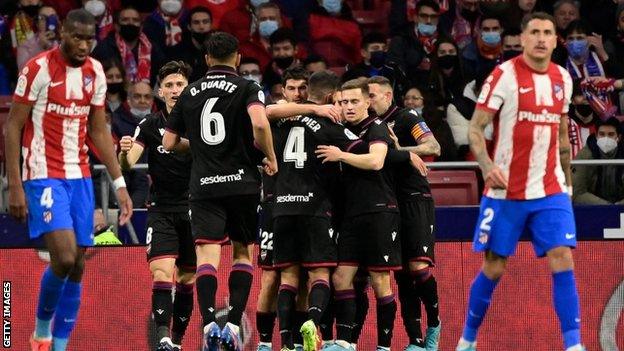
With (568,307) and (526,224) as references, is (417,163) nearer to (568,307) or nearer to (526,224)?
(526,224)

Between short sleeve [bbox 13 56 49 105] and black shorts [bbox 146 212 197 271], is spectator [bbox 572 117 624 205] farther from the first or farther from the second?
short sleeve [bbox 13 56 49 105]

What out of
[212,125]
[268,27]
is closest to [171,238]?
[212,125]

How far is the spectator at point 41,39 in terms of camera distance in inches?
719

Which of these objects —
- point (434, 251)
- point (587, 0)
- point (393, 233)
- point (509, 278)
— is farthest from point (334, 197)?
point (587, 0)

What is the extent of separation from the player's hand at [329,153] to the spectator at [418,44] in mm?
5853

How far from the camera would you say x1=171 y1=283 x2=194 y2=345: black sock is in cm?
1303

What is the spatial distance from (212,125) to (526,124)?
247cm

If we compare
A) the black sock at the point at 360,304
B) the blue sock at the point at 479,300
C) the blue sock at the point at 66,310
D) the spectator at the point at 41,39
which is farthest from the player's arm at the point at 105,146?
the spectator at the point at 41,39

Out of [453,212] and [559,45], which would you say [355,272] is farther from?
[559,45]

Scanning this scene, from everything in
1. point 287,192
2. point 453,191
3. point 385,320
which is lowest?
point 385,320

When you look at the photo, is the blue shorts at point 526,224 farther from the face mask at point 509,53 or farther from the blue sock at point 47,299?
the face mask at point 509,53

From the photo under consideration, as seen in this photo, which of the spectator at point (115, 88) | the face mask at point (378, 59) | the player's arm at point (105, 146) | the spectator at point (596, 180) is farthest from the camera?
the face mask at point (378, 59)

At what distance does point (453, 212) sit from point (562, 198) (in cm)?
461

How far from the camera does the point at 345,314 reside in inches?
497
